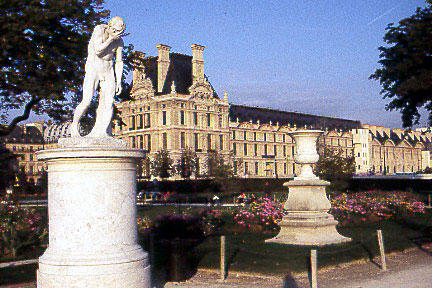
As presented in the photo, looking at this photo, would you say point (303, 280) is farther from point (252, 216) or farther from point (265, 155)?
point (265, 155)

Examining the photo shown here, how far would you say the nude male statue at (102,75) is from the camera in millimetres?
8406

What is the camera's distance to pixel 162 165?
7425cm

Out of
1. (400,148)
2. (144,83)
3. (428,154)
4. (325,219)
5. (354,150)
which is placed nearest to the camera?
(325,219)

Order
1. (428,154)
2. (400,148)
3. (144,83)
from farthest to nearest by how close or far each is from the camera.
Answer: (428,154), (400,148), (144,83)

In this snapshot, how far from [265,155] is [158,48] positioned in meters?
30.1

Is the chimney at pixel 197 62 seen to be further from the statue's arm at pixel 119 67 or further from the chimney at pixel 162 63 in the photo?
the statue's arm at pixel 119 67

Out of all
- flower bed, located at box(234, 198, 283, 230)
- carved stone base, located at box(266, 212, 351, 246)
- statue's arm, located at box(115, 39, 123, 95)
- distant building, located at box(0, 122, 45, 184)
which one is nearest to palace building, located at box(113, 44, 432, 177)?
distant building, located at box(0, 122, 45, 184)

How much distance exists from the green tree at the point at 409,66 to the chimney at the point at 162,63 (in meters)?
55.1

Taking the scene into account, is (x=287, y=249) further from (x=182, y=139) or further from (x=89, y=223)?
(x=182, y=139)

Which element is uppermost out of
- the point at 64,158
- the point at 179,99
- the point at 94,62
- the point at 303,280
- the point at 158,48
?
the point at 158,48

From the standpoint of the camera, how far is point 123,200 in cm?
813

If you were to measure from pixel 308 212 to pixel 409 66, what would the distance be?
56.8ft

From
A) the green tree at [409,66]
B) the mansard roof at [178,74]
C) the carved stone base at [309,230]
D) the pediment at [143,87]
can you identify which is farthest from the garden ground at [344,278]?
the pediment at [143,87]

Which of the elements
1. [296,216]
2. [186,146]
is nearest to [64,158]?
[296,216]
